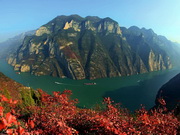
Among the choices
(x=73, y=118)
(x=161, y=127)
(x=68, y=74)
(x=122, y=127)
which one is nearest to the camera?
(x=122, y=127)

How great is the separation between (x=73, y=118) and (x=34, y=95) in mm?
22178

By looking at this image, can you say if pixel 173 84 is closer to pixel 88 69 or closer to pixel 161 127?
pixel 161 127

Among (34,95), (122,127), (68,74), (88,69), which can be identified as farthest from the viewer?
(88,69)

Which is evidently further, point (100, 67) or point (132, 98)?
point (100, 67)

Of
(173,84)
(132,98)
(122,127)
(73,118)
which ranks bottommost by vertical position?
(132,98)

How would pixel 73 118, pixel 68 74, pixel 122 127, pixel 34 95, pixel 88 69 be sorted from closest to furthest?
1. pixel 122 127
2. pixel 73 118
3. pixel 34 95
4. pixel 68 74
5. pixel 88 69

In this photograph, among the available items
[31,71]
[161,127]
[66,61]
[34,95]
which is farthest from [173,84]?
[31,71]

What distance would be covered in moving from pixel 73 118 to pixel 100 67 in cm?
19017

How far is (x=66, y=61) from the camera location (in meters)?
194

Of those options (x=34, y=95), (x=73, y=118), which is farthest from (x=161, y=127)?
(x=34, y=95)

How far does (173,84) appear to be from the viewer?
253 feet

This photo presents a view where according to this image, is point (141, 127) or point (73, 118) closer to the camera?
point (141, 127)

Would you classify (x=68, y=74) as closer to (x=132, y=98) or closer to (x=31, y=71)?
(x=31, y=71)

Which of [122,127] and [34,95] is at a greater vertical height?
[122,127]
